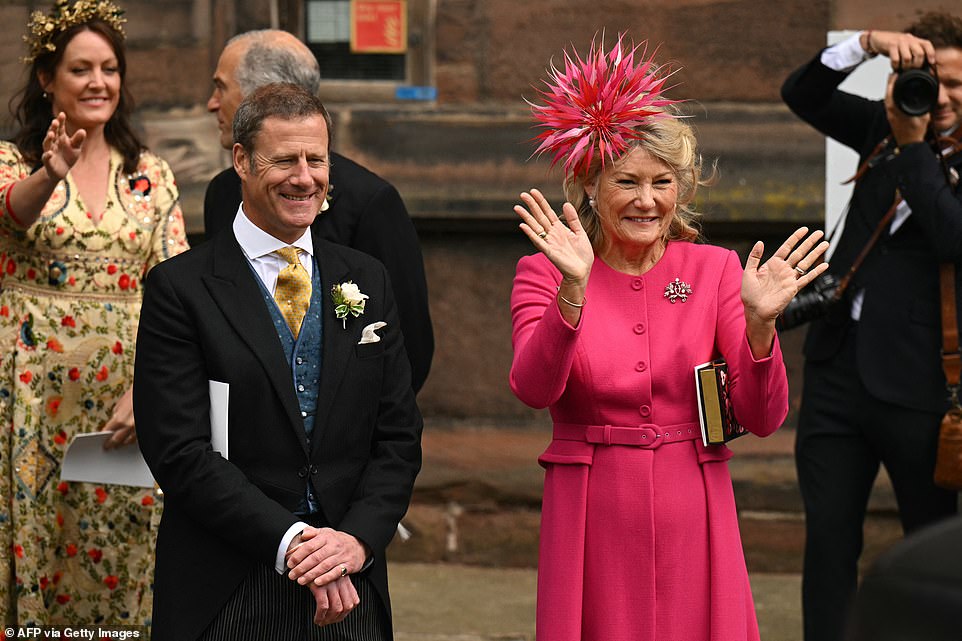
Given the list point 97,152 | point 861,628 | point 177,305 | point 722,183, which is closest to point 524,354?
point 177,305

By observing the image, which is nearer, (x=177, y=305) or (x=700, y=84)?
(x=177, y=305)

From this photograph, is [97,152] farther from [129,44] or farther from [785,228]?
[785,228]

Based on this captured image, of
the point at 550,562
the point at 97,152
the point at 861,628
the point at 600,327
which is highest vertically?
the point at 97,152

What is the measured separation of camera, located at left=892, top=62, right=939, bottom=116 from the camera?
4738mm

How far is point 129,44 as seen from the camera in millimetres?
6836

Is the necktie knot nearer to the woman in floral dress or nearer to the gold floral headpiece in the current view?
the woman in floral dress

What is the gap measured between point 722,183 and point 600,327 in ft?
9.88

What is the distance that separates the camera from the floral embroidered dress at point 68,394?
4.80m

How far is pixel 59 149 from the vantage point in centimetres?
443

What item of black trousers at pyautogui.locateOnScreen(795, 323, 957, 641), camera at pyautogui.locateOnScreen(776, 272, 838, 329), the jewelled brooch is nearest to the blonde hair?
the jewelled brooch

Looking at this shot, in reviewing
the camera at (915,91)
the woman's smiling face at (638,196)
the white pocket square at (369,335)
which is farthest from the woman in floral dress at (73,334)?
the camera at (915,91)

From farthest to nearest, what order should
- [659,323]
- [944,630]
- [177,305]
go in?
[659,323] < [177,305] < [944,630]

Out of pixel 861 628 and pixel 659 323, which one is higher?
pixel 659 323

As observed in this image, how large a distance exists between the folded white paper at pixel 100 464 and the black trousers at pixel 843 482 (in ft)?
6.68
